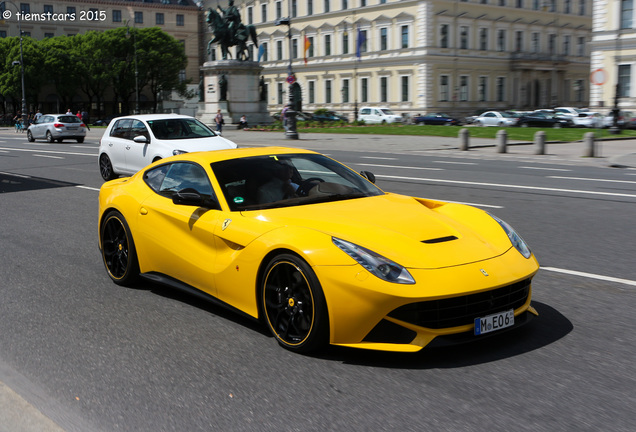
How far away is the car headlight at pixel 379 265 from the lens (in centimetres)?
430

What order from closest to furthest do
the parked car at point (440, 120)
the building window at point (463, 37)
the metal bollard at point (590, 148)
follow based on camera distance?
the metal bollard at point (590, 148)
the parked car at point (440, 120)
the building window at point (463, 37)

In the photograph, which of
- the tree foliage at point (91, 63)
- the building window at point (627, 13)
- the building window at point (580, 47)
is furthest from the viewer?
the building window at point (580, 47)

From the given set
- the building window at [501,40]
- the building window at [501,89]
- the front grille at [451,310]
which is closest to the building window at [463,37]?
the building window at [501,40]

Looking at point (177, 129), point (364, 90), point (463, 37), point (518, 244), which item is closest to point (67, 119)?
point (177, 129)

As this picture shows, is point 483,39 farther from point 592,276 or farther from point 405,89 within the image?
point 592,276

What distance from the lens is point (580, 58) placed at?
86375mm

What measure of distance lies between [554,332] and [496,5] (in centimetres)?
7787

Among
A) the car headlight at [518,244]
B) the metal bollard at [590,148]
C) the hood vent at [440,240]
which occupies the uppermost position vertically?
the hood vent at [440,240]

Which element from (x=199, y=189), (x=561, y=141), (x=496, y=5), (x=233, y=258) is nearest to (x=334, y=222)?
(x=233, y=258)

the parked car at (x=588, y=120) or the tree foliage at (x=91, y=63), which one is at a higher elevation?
the tree foliage at (x=91, y=63)

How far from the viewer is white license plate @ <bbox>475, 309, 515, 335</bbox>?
4410 millimetres

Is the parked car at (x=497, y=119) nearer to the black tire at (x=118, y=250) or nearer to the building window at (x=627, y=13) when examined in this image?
the building window at (x=627, y=13)

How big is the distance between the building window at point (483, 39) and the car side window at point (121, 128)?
65.1 meters

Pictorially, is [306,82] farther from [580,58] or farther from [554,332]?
[554,332]
